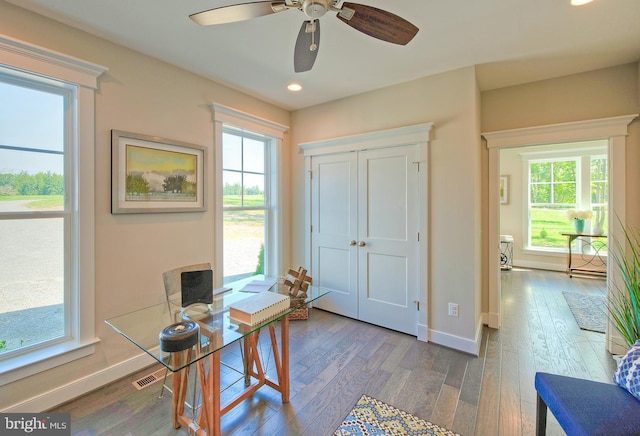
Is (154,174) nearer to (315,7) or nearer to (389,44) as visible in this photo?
(315,7)

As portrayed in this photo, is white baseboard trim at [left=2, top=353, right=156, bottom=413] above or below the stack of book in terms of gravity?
below

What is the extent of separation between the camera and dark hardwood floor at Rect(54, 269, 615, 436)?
1.76 meters

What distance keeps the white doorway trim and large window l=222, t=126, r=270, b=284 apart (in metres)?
2.67

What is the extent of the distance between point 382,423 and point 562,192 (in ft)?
21.3

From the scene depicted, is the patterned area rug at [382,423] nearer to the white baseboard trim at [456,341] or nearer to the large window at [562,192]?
the white baseboard trim at [456,341]

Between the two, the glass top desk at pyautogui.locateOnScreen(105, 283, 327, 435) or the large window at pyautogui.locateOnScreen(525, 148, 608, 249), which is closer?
the glass top desk at pyautogui.locateOnScreen(105, 283, 327, 435)

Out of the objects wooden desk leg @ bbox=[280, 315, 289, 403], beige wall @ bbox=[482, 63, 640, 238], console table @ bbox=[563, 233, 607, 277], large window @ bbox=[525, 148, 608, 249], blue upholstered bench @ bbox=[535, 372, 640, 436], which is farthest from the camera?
large window @ bbox=[525, 148, 608, 249]

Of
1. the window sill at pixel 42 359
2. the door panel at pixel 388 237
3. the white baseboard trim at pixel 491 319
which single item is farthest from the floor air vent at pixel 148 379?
the white baseboard trim at pixel 491 319

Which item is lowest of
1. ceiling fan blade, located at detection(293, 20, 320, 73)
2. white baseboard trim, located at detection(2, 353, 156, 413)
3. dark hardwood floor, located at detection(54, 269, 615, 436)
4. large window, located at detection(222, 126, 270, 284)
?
dark hardwood floor, located at detection(54, 269, 615, 436)

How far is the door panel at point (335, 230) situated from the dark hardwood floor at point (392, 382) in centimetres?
34

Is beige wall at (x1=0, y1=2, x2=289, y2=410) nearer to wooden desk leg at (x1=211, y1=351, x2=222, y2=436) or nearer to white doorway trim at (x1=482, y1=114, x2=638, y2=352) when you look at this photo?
wooden desk leg at (x1=211, y1=351, x2=222, y2=436)

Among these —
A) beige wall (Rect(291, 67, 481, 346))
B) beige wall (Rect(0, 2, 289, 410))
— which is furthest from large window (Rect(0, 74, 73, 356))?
beige wall (Rect(291, 67, 481, 346))

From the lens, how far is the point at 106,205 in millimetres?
2143

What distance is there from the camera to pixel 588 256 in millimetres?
5449
